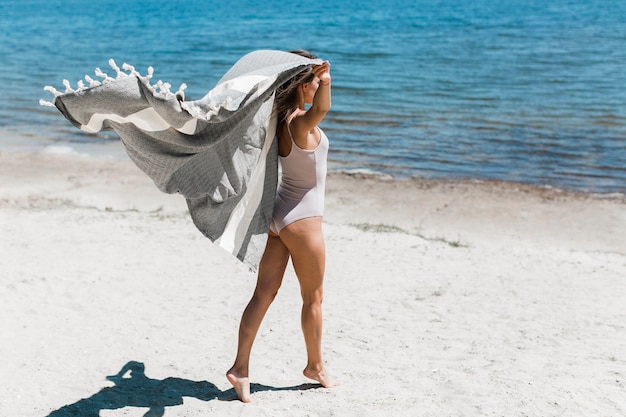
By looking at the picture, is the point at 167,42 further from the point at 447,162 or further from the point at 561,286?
the point at 561,286

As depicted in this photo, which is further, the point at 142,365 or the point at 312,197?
the point at 142,365

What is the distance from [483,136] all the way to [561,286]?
7948 mm

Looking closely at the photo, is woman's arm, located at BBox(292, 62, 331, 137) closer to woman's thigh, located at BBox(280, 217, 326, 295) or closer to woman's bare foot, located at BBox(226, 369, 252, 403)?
woman's thigh, located at BBox(280, 217, 326, 295)

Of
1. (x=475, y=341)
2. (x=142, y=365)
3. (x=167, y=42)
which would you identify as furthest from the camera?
(x=167, y=42)

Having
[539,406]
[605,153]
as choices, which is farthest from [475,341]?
[605,153]

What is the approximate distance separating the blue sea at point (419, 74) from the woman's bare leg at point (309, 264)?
785 cm

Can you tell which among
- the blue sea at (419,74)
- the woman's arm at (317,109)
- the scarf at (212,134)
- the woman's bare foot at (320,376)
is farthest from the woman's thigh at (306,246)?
the blue sea at (419,74)

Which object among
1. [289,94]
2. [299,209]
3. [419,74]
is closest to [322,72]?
[289,94]

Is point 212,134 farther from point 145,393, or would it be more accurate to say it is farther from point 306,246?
point 145,393

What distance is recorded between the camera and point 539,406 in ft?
14.8

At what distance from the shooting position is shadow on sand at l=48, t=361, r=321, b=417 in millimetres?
4492

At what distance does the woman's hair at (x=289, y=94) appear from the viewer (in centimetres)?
418

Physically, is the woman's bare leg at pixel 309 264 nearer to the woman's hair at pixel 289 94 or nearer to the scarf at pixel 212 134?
the scarf at pixel 212 134

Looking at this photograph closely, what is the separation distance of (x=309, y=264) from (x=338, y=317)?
1825 millimetres
